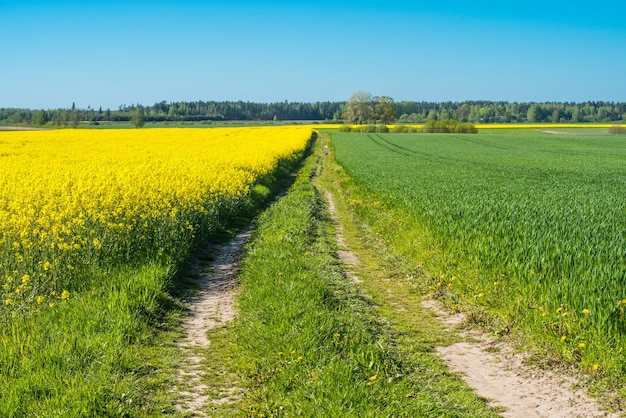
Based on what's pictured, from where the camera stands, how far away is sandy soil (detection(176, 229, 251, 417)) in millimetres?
5371

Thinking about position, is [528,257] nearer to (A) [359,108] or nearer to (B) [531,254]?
(B) [531,254]

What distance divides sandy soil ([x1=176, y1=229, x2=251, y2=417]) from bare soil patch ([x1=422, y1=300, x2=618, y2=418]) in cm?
250

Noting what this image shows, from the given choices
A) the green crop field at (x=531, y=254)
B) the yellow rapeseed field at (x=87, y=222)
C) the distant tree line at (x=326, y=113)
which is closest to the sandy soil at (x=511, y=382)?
the green crop field at (x=531, y=254)

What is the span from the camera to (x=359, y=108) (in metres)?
125

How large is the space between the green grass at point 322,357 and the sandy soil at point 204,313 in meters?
0.20

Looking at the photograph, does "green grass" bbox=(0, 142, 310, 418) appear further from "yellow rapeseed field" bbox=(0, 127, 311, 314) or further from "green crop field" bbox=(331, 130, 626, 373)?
"green crop field" bbox=(331, 130, 626, 373)

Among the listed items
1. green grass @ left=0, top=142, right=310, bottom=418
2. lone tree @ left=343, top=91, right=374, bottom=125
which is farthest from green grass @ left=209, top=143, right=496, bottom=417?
lone tree @ left=343, top=91, right=374, bottom=125

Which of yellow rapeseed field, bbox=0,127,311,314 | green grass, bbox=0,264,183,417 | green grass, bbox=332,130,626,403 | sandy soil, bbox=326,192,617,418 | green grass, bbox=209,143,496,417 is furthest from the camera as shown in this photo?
yellow rapeseed field, bbox=0,127,311,314

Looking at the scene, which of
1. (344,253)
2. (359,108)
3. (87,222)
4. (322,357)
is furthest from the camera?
(359,108)

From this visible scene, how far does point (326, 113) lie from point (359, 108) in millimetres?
59709

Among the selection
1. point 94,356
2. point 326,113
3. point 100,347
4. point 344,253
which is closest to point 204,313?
point 100,347

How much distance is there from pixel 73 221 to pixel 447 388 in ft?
21.8

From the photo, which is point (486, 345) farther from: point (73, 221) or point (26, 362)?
point (73, 221)

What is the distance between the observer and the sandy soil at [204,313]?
5.37m
